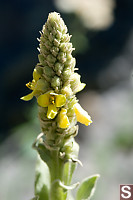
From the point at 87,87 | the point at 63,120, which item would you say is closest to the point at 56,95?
the point at 63,120

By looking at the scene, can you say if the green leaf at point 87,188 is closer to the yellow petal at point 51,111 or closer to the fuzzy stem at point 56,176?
the fuzzy stem at point 56,176

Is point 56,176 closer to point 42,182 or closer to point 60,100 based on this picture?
point 42,182


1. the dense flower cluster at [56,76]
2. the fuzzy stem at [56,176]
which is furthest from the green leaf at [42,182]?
the dense flower cluster at [56,76]

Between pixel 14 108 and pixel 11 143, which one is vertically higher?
pixel 14 108

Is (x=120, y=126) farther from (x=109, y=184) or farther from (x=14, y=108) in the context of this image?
(x=14, y=108)

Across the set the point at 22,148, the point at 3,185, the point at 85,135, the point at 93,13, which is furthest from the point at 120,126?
the point at 93,13

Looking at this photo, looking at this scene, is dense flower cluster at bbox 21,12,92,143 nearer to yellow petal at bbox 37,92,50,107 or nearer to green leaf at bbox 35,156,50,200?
yellow petal at bbox 37,92,50,107

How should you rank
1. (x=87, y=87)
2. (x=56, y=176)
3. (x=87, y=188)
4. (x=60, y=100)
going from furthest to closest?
(x=87, y=87) < (x=87, y=188) < (x=56, y=176) < (x=60, y=100)
